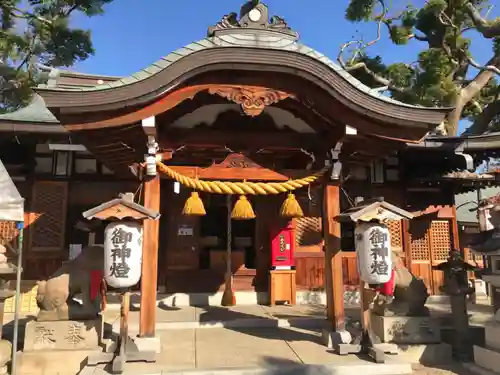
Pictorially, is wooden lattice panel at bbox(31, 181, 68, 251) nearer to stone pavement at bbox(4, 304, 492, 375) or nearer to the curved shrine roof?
stone pavement at bbox(4, 304, 492, 375)

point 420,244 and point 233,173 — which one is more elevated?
point 233,173

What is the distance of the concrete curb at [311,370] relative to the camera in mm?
5450

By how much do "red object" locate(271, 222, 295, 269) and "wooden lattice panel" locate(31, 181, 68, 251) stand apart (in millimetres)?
5702

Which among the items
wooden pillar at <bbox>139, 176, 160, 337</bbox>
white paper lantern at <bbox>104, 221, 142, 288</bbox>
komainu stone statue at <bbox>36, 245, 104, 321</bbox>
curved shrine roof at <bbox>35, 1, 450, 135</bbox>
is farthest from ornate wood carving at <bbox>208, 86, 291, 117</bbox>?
komainu stone statue at <bbox>36, 245, 104, 321</bbox>

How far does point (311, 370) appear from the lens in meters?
5.63

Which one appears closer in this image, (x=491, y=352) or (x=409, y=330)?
(x=491, y=352)

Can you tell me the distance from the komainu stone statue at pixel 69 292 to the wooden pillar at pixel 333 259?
13.5ft

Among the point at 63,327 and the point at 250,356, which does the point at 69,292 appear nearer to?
the point at 63,327

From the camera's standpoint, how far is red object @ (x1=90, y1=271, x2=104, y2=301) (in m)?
6.61

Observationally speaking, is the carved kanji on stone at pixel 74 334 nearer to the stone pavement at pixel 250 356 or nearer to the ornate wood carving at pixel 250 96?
the stone pavement at pixel 250 356

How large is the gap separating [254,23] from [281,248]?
19.3 feet

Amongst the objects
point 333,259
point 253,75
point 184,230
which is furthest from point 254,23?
point 184,230

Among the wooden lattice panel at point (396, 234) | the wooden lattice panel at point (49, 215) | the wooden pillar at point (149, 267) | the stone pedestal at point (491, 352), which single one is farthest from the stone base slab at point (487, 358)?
the wooden lattice panel at point (49, 215)

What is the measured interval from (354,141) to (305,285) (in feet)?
18.1
